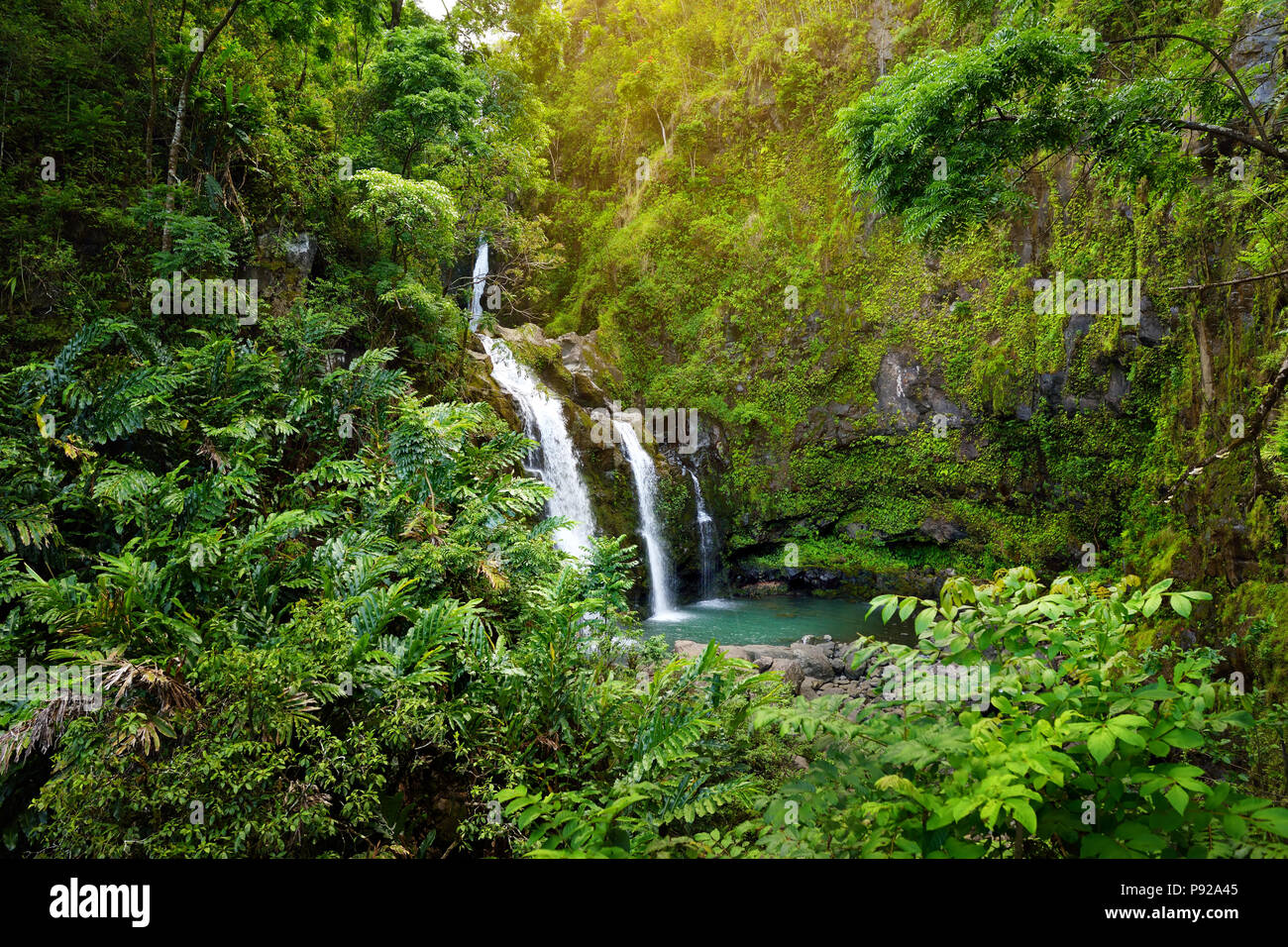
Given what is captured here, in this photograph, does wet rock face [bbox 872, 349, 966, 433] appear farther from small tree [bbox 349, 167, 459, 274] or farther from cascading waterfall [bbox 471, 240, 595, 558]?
small tree [bbox 349, 167, 459, 274]

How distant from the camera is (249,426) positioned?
5.59m

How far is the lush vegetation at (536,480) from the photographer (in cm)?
210

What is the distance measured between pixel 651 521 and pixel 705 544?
2.09 meters

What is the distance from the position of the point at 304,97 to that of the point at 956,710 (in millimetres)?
12488

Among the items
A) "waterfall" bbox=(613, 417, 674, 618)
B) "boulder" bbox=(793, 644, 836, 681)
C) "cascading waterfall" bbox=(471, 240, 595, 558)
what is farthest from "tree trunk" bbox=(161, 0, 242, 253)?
"boulder" bbox=(793, 644, 836, 681)

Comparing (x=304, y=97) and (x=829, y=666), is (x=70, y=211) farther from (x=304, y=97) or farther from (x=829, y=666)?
(x=829, y=666)

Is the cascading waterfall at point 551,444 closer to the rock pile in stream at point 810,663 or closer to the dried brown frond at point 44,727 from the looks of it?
the rock pile in stream at point 810,663

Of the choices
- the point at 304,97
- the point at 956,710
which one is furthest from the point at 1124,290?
the point at 304,97

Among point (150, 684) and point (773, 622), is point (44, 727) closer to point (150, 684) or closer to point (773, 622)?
point (150, 684)

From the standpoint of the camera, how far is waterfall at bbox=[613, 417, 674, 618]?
47.9ft

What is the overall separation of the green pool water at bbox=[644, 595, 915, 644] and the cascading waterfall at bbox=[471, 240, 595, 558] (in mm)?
2786

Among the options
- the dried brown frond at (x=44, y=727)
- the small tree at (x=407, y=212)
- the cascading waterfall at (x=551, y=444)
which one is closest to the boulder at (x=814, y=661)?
the cascading waterfall at (x=551, y=444)

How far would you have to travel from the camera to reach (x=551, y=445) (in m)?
13.2

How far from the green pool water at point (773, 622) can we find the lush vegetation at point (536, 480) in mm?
1731
